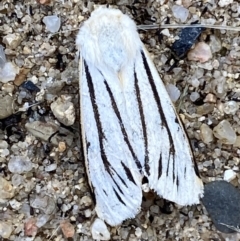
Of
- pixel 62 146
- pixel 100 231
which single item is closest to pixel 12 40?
pixel 62 146

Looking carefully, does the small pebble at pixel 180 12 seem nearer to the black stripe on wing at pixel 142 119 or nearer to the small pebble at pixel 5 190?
the black stripe on wing at pixel 142 119

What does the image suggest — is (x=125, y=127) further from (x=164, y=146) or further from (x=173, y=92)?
(x=173, y=92)

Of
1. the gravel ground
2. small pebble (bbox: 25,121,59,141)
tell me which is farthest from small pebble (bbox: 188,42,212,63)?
small pebble (bbox: 25,121,59,141)

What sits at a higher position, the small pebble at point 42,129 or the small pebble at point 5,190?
the small pebble at point 42,129

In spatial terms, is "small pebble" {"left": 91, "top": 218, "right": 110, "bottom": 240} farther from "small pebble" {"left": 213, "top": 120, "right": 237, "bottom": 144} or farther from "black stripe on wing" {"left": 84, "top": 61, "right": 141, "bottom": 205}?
"small pebble" {"left": 213, "top": 120, "right": 237, "bottom": 144}

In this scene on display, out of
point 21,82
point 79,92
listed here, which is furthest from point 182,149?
point 21,82

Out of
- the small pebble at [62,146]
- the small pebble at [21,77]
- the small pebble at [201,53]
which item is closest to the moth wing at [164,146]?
the small pebble at [201,53]
